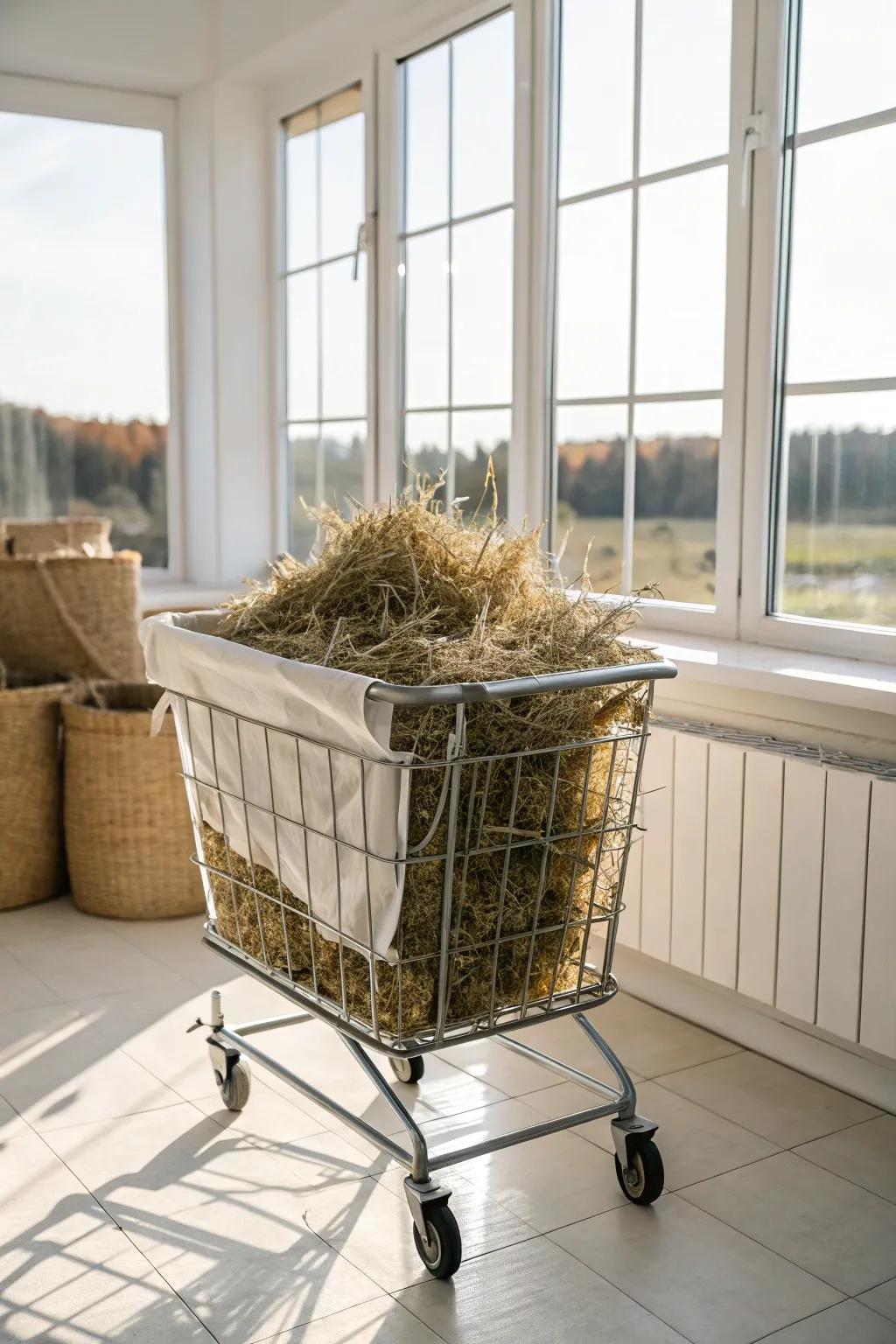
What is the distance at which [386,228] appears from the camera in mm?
3666

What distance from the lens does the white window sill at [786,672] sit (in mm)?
2166

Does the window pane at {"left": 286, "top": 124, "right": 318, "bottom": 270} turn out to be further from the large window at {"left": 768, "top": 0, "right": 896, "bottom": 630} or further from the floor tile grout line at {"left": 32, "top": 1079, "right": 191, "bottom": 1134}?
the floor tile grout line at {"left": 32, "top": 1079, "right": 191, "bottom": 1134}

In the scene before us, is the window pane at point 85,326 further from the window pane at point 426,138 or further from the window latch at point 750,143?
the window latch at point 750,143

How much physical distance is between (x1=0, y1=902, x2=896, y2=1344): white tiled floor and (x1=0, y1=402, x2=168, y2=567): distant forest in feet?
6.63

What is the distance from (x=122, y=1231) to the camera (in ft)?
6.24

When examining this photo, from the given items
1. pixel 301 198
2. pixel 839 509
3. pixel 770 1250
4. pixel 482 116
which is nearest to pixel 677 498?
pixel 839 509

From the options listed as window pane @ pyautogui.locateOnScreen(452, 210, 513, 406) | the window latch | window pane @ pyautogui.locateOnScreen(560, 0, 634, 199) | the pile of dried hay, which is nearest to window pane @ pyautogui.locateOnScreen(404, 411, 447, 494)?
window pane @ pyautogui.locateOnScreen(452, 210, 513, 406)

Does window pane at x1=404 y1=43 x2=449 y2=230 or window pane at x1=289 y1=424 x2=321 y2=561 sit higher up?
window pane at x1=404 y1=43 x2=449 y2=230

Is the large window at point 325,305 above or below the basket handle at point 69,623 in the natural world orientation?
above

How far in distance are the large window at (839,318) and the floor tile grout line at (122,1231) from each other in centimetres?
157

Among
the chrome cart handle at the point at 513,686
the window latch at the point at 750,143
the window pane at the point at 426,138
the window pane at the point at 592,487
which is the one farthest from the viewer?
the window pane at the point at 426,138

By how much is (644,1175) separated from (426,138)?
2673 mm

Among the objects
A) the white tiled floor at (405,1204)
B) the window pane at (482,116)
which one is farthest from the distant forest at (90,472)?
the white tiled floor at (405,1204)

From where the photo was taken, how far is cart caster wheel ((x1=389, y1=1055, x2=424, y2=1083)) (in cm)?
235
